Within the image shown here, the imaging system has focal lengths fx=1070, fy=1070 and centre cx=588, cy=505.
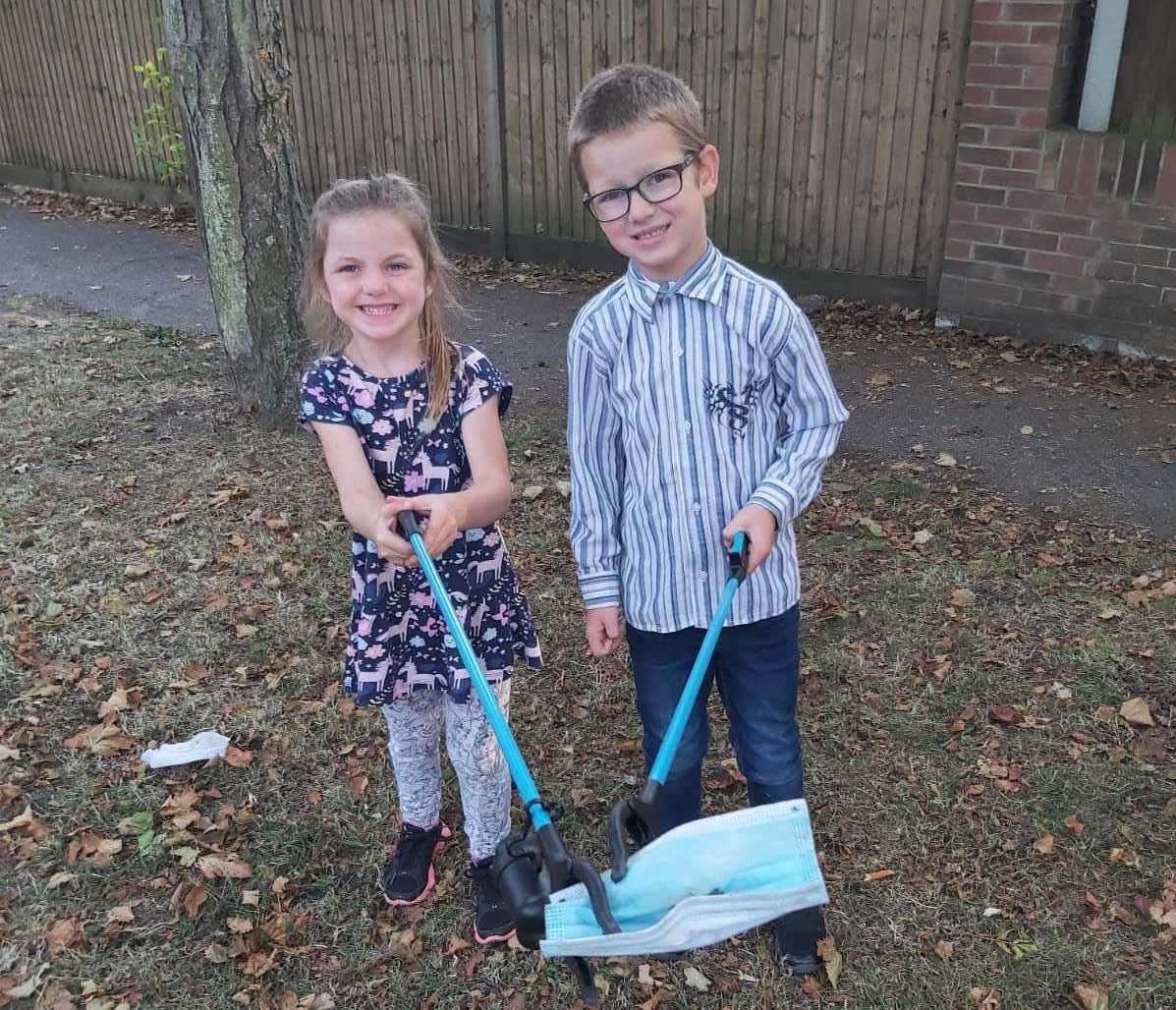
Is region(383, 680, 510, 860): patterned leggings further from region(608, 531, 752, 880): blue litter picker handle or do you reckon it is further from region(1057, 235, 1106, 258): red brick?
region(1057, 235, 1106, 258): red brick

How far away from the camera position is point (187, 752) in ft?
11.4

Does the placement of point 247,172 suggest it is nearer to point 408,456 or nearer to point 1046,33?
point 408,456

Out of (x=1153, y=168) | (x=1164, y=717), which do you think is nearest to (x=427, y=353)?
(x=1164, y=717)

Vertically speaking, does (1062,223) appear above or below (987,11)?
below

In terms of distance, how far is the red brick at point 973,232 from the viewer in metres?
6.42

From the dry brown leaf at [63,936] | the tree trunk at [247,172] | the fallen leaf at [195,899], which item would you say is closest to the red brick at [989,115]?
the tree trunk at [247,172]

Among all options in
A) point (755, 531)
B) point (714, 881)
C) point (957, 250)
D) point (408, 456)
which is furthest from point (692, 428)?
point (957, 250)

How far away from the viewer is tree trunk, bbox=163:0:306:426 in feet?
16.1

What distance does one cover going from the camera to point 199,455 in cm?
555

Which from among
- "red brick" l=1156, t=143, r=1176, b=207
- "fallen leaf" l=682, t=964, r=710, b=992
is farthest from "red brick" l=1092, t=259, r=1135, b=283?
"fallen leaf" l=682, t=964, r=710, b=992

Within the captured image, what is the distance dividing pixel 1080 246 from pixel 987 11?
4.62ft

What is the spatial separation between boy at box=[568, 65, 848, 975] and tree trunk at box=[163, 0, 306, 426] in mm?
3368

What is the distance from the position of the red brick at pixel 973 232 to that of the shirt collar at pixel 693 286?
4827 millimetres

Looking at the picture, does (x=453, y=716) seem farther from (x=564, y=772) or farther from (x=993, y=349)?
(x=993, y=349)
